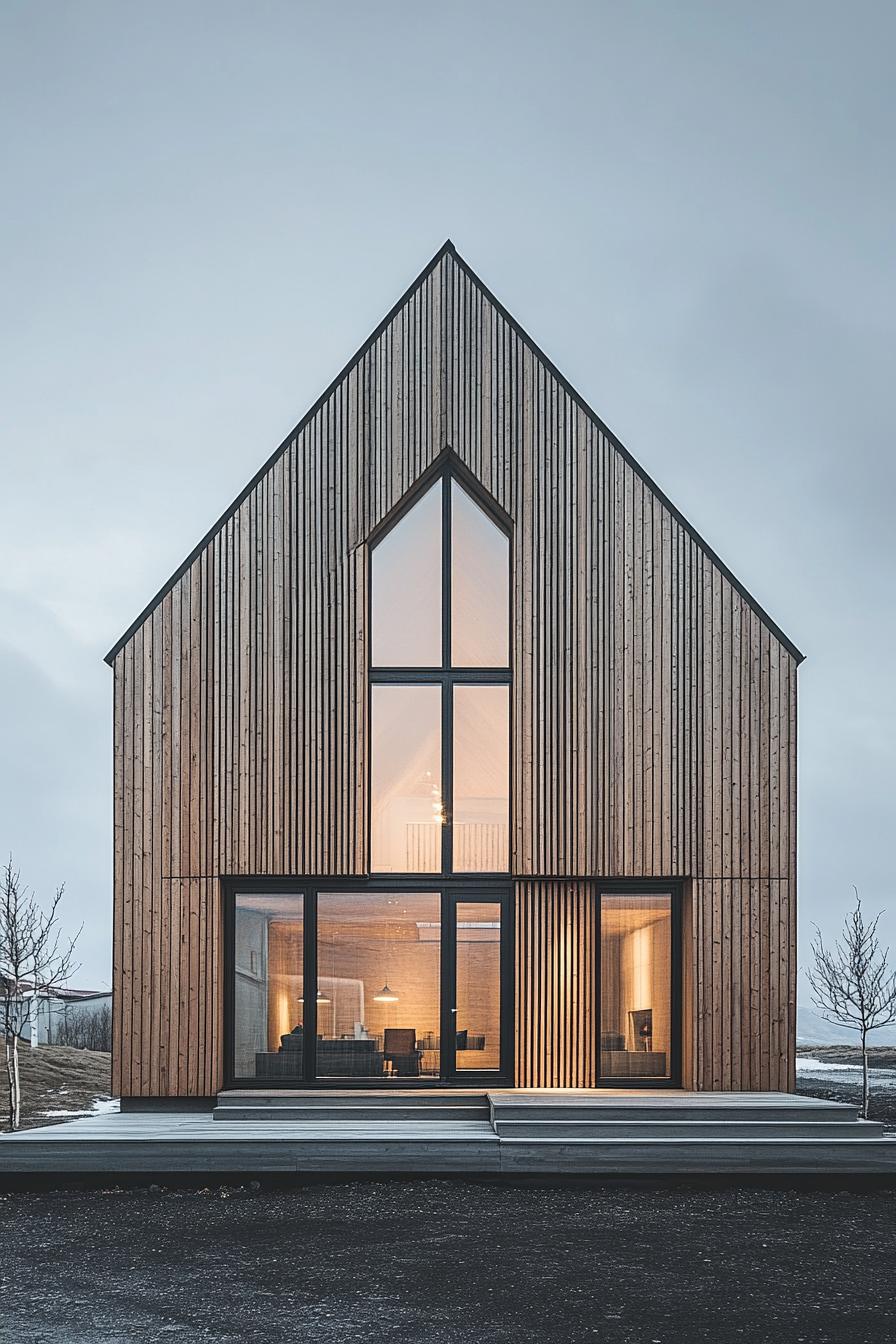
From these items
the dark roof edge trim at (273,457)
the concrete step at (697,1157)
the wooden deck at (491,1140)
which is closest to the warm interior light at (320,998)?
the wooden deck at (491,1140)

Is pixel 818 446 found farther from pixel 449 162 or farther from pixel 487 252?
pixel 449 162

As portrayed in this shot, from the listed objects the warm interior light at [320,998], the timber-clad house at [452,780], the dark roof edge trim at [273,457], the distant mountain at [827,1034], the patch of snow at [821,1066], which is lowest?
the distant mountain at [827,1034]

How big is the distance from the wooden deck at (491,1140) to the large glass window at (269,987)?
696 millimetres

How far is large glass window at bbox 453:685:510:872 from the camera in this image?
1268 centimetres

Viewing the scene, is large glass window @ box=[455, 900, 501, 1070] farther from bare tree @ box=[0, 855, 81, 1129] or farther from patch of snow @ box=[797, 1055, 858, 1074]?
patch of snow @ box=[797, 1055, 858, 1074]

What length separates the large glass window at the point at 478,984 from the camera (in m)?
12.5

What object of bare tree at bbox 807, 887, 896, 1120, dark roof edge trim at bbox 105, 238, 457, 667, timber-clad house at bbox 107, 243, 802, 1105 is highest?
dark roof edge trim at bbox 105, 238, 457, 667

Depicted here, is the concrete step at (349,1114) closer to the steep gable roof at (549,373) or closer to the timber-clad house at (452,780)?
the timber-clad house at (452,780)

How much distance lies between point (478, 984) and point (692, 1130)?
8.84 ft

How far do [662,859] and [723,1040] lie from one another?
6.06 feet

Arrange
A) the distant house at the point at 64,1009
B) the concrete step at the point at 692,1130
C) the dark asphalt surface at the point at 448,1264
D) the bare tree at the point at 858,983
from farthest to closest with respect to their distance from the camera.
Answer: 1. the distant house at the point at 64,1009
2. the bare tree at the point at 858,983
3. the concrete step at the point at 692,1130
4. the dark asphalt surface at the point at 448,1264

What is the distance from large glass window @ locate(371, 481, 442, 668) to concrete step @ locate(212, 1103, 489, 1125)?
14.2 ft

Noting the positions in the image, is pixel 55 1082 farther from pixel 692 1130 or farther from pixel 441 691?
pixel 692 1130

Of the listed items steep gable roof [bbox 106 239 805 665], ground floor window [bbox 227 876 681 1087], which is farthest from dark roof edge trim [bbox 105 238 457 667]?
ground floor window [bbox 227 876 681 1087]
